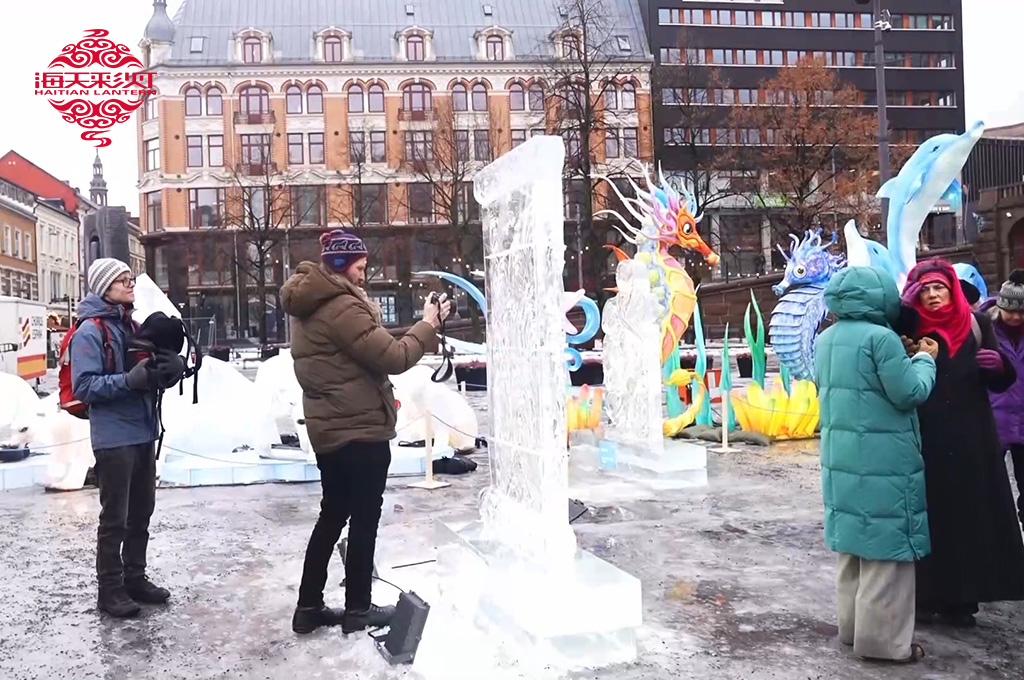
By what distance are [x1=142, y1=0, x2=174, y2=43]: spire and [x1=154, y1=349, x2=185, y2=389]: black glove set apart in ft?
134

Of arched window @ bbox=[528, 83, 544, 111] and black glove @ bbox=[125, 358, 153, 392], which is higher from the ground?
arched window @ bbox=[528, 83, 544, 111]

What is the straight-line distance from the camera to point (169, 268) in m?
41.4

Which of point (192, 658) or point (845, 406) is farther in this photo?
point (192, 658)

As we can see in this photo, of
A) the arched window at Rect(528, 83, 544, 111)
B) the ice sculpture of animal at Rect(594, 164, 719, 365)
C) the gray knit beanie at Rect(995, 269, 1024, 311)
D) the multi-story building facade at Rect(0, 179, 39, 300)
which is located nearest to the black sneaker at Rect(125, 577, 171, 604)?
the gray knit beanie at Rect(995, 269, 1024, 311)

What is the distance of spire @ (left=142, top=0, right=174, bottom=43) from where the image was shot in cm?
4078

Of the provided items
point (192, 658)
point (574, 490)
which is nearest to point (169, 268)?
point (574, 490)

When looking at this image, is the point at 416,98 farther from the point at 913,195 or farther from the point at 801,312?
the point at 913,195

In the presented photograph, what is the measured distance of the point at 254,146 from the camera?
136 ft

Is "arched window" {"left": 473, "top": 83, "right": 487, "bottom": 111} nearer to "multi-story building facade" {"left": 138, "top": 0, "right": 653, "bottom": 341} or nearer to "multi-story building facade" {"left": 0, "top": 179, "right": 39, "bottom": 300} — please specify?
"multi-story building facade" {"left": 138, "top": 0, "right": 653, "bottom": 341}

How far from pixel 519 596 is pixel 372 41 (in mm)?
41500

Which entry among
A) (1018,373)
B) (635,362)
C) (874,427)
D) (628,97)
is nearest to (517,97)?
(628,97)

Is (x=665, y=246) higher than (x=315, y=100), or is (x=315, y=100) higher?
(x=315, y=100)

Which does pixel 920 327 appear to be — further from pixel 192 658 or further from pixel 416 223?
pixel 416 223

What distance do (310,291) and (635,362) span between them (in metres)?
4.93
